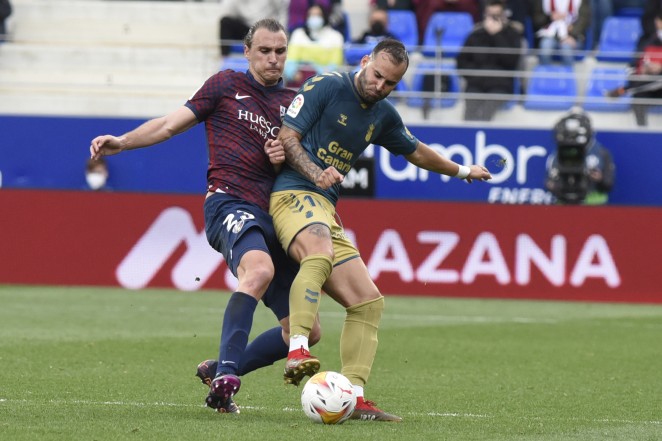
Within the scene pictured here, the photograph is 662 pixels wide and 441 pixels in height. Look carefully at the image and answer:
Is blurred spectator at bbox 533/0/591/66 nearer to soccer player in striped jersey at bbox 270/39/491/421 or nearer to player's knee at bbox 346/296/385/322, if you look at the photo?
soccer player in striped jersey at bbox 270/39/491/421

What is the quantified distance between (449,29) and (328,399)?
15.4 meters

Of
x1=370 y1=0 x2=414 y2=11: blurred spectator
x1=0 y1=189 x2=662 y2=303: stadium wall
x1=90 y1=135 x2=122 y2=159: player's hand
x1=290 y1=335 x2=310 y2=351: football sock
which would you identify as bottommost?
x1=0 y1=189 x2=662 y2=303: stadium wall

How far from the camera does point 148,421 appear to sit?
7.09 m

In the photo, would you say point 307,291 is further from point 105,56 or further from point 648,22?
point 105,56

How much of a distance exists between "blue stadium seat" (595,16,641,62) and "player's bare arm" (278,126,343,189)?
49.8ft

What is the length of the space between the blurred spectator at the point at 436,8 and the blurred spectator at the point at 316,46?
1733 millimetres

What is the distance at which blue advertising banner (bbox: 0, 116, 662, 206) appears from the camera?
2038cm

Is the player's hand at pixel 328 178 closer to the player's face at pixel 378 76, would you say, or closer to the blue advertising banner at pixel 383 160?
the player's face at pixel 378 76

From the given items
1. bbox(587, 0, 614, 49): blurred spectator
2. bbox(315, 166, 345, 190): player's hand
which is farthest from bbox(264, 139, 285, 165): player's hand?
bbox(587, 0, 614, 49): blurred spectator

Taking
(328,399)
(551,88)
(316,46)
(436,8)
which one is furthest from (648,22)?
(328,399)

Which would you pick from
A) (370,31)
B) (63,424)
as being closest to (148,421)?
(63,424)

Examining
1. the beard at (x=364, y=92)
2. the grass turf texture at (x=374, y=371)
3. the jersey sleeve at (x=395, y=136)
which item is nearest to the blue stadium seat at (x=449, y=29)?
the grass turf texture at (x=374, y=371)

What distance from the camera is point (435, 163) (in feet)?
27.2

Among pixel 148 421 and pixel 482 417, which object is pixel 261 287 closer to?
pixel 148 421
